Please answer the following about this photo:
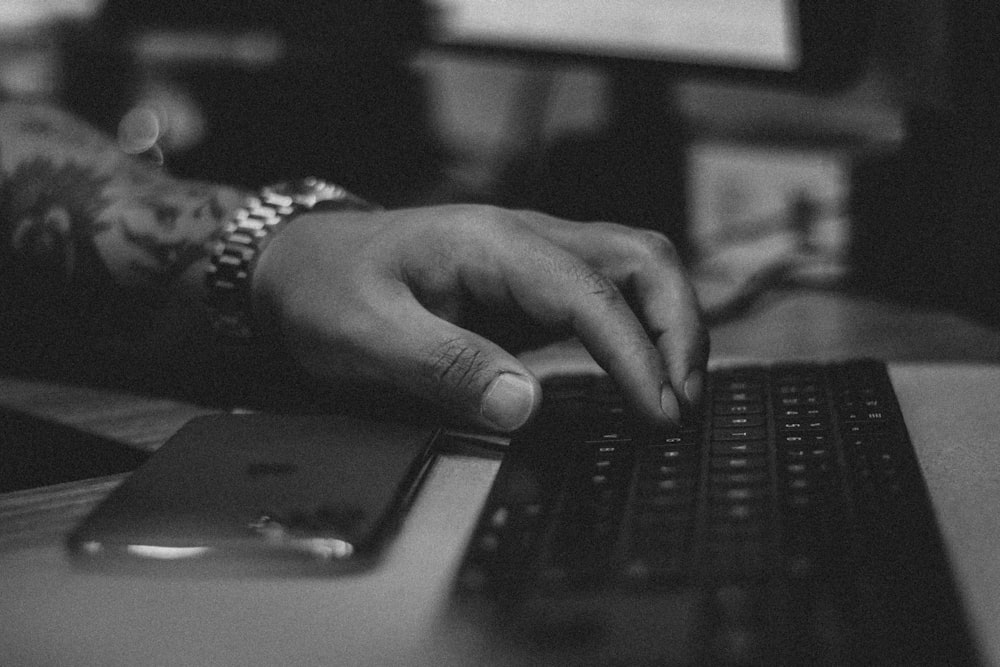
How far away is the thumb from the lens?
0.45 m

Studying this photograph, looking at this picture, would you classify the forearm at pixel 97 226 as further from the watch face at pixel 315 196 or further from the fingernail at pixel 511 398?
the fingernail at pixel 511 398

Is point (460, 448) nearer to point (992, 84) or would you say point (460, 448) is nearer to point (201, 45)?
point (992, 84)

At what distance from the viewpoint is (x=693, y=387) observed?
0.48 metres

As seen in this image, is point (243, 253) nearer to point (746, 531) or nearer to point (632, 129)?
point (746, 531)

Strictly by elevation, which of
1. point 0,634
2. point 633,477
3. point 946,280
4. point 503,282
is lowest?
point 0,634

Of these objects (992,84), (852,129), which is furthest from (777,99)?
(992,84)

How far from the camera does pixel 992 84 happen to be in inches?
31.0

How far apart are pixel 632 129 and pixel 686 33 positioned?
4.6 inches

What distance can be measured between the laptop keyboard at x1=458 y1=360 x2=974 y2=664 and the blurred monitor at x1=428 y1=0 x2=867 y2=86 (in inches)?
18.9

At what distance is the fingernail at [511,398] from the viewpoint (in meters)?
0.45

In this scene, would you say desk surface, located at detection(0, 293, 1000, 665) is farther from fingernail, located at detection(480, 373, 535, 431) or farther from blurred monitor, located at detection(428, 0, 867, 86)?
blurred monitor, located at detection(428, 0, 867, 86)

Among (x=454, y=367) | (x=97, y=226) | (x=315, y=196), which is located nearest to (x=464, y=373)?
(x=454, y=367)

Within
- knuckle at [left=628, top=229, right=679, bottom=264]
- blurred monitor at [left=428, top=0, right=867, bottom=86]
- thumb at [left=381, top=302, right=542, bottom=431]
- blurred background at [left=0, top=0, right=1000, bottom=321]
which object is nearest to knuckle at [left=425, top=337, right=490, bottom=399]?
thumb at [left=381, top=302, right=542, bottom=431]

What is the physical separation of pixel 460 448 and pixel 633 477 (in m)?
0.10
